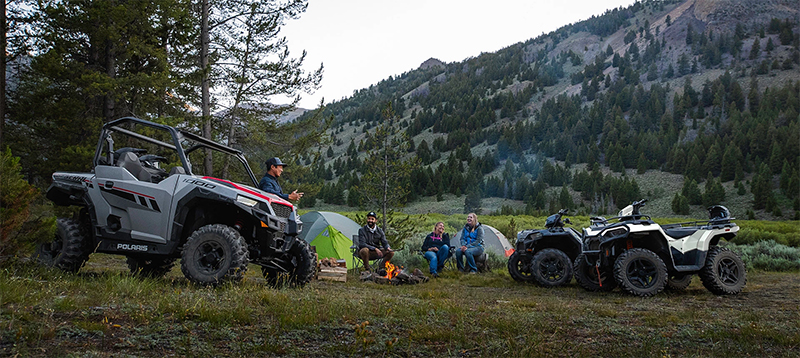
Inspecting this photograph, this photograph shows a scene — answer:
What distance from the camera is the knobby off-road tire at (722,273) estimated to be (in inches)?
294

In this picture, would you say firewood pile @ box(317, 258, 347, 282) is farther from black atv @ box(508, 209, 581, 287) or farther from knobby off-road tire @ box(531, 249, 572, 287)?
knobby off-road tire @ box(531, 249, 572, 287)

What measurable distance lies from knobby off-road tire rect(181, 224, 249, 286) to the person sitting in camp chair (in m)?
6.08

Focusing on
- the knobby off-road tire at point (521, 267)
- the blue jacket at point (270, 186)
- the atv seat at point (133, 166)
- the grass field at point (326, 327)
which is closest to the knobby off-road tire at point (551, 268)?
the knobby off-road tire at point (521, 267)

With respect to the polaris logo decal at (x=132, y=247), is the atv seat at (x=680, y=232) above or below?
above

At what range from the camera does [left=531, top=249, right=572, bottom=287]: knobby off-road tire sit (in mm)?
8844

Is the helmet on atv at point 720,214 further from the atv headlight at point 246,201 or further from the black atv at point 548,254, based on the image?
the atv headlight at point 246,201

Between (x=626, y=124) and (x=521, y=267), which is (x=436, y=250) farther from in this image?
(x=626, y=124)

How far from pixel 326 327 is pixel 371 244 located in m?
6.96

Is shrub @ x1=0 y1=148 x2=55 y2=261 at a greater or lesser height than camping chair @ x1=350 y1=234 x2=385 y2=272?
greater

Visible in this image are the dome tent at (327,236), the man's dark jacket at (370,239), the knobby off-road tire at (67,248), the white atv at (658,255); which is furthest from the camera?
the dome tent at (327,236)

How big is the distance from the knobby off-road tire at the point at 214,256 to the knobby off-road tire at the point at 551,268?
5.59 metres

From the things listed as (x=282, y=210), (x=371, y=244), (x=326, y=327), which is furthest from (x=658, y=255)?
(x=326, y=327)

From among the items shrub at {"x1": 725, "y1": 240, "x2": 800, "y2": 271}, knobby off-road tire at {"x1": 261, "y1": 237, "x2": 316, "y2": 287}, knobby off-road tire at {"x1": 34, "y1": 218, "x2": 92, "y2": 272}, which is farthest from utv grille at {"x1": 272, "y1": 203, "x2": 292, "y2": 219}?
shrub at {"x1": 725, "y1": 240, "x2": 800, "y2": 271}

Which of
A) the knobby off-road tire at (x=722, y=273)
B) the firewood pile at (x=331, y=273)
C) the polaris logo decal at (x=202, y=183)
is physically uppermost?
the polaris logo decal at (x=202, y=183)
